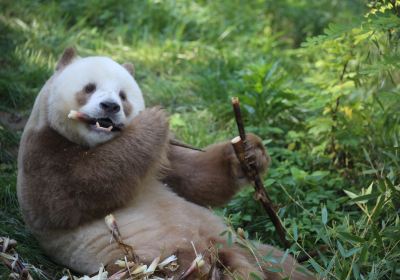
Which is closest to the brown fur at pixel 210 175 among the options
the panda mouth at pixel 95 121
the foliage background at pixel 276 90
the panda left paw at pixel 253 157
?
the panda left paw at pixel 253 157

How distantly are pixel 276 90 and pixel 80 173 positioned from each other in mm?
3275

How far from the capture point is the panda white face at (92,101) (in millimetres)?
4664

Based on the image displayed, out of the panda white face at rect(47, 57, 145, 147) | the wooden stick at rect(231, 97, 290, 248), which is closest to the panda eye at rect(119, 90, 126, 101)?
the panda white face at rect(47, 57, 145, 147)

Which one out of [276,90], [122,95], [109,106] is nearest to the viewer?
[109,106]

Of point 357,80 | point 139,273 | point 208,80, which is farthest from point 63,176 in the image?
point 208,80

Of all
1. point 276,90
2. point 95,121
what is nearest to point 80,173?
point 95,121

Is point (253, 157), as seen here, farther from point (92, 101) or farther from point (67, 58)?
point (67, 58)

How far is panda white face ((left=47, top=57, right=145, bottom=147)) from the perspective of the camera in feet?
15.3

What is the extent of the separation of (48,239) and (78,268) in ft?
0.99

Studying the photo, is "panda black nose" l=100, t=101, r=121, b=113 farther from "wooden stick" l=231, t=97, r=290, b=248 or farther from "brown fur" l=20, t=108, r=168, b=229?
"wooden stick" l=231, t=97, r=290, b=248

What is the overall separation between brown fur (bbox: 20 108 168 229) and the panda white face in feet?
0.28

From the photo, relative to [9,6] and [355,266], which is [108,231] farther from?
[9,6]

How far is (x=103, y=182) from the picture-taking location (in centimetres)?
445

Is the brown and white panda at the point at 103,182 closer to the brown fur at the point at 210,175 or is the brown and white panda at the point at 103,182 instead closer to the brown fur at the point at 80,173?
the brown fur at the point at 80,173
